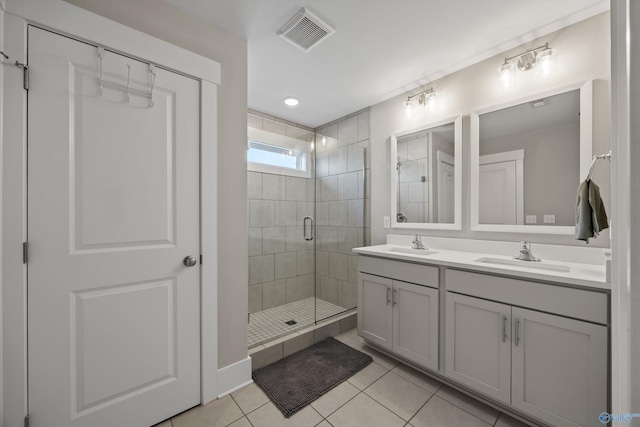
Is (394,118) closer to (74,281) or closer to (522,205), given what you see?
(522,205)

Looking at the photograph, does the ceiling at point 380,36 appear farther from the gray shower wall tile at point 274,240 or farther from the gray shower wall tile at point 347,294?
the gray shower wall tile at point 347,294

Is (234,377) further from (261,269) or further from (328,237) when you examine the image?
(328,237)

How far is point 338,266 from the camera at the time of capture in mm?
3039

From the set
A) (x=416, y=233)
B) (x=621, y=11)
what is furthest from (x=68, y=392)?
(x=416, y=233)

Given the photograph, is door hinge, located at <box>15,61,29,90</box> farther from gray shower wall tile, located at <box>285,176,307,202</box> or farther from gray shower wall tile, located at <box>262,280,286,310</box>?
gray shower wall tile, located at <box>262,280,286,310</box>

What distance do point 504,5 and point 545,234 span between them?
146 cm

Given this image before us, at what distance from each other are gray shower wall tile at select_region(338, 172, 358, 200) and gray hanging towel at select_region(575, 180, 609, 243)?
6.20 feet

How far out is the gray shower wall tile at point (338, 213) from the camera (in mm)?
3012

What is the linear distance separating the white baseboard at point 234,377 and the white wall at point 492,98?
1.73 metres

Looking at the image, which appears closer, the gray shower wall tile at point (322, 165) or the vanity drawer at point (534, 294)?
the vanity drawer at point (534, 294)

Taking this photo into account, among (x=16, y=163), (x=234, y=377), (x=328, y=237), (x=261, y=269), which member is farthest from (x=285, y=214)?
(x=16, y=163)

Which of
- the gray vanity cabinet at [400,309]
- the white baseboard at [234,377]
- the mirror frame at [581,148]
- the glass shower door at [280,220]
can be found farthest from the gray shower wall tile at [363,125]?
the white baseboard at [234,377]

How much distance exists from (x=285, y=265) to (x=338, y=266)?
2.17 ft

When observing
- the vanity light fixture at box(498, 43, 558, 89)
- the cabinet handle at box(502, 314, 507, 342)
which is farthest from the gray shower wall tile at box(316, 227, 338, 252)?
the vanity light fixture at box(498, 43, 558, 89)
